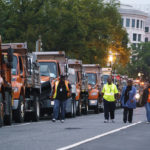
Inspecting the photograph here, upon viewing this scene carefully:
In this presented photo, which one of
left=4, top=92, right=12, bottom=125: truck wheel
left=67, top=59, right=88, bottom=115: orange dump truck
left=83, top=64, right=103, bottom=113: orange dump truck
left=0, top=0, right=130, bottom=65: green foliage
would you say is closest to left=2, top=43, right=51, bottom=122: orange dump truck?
left=4, top=92, right=12, bottom=125: truck wheel

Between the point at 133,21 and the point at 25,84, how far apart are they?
13177 cm

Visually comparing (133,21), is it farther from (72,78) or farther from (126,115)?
(126,115)

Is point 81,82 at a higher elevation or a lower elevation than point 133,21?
lower

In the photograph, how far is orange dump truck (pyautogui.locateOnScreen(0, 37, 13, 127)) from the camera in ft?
67.6

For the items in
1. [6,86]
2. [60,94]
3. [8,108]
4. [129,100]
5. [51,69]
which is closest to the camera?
[6,86]

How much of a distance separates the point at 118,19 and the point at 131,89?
45.8 meters

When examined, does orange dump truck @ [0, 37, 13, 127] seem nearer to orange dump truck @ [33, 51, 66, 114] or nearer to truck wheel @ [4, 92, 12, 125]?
truck wheel @ [4, 92, 12, 125]

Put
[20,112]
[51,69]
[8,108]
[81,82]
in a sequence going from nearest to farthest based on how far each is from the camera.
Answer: [8,108]
[20,112]
[51,69]
[81,82]

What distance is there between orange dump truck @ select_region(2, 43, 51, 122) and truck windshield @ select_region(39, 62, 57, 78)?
1.16 metres

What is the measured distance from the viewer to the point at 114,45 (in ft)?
237

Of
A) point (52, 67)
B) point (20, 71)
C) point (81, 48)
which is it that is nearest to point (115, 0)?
point (81, 48)

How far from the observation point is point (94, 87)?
41.8m

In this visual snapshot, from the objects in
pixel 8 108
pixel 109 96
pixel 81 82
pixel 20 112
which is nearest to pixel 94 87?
pixel 81 82

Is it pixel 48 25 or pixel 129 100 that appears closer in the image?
pixel 129 100
